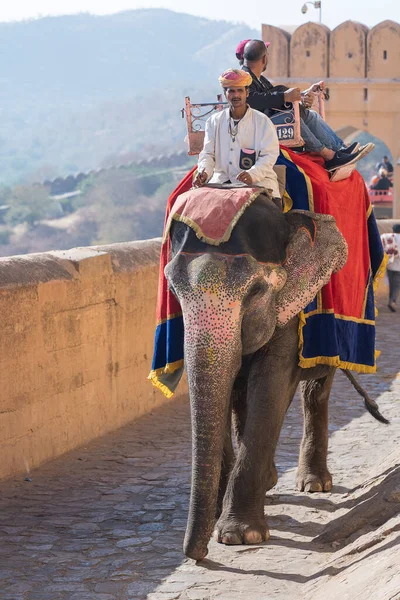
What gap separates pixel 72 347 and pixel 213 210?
2.56 m

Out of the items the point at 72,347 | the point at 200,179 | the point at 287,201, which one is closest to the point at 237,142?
the point at 200,179

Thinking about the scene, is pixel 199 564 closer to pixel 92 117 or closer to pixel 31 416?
pixel 31 416

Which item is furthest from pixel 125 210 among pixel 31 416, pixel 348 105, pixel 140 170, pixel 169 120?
pixel 31 416

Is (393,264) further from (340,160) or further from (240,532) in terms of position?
(240,532)

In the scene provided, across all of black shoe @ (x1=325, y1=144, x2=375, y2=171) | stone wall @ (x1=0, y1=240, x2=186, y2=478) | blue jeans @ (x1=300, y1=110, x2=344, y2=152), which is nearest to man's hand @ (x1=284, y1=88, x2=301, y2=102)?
blue jeans @ (x1=300, y1=110, x2=344, y2=152)

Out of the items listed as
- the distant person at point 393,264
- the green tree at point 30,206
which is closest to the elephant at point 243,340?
Result: the distant person at point 393,264

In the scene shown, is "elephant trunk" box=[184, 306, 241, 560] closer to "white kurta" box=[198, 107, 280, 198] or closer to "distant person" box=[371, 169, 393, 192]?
"white kurta" box=[198, 107, 280, 198]

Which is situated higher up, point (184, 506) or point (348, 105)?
point (348, 105)

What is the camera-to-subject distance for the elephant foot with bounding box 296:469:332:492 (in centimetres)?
605

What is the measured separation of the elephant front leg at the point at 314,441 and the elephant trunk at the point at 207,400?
5.18 feet

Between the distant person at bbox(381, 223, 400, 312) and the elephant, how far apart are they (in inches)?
335

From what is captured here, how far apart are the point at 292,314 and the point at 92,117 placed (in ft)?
599

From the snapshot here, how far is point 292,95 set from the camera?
5840mm

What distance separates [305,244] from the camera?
16.9 ft
